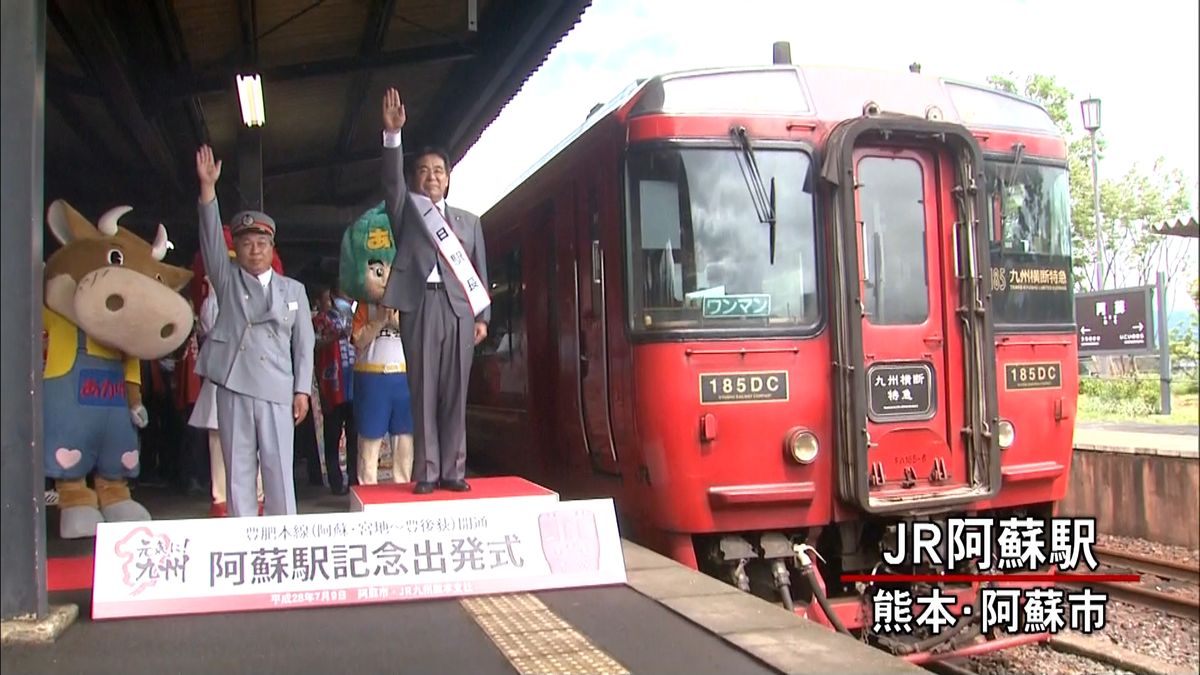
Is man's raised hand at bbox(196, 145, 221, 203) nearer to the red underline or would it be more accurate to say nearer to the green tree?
the red underline

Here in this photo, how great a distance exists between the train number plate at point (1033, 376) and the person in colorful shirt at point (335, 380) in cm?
440

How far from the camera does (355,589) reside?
3.79 metres

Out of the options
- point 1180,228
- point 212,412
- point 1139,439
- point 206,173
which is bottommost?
point 1139,439

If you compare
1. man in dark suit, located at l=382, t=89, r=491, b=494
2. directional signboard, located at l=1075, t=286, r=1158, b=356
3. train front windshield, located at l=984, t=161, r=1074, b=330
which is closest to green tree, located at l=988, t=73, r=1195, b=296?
directional signboard, located at l=1075, t=286, r=1158, b=356

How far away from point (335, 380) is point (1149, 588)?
639cm

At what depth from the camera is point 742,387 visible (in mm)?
4766

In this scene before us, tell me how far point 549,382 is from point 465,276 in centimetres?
201

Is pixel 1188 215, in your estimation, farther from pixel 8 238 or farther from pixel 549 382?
pixel 8 238

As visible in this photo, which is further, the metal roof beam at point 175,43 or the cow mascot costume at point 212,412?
the metal roof beam at point 175,43

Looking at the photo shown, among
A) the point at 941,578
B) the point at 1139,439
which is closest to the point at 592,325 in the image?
the point at 941,578

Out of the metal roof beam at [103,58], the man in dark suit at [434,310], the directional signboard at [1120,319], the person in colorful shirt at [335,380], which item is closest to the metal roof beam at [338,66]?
the metal roof beam at [103,58]

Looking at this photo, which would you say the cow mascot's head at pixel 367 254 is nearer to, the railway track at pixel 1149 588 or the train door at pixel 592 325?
the train door at pixel 592 325

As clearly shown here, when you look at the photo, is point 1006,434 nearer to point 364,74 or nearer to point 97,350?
point 97,350

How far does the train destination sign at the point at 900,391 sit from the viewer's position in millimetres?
4945
